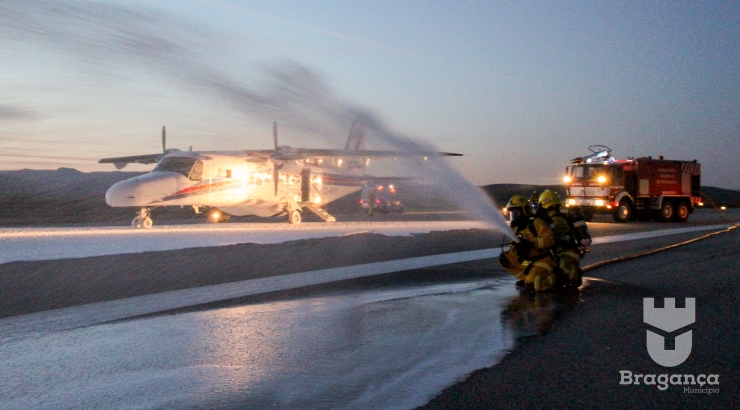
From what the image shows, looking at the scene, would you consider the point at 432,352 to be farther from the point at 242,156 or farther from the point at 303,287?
the point at 242,156

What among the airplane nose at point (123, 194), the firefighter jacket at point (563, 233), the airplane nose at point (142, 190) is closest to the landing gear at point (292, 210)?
the airplane nose at point (142, 190)

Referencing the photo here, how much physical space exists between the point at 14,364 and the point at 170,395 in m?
2.06

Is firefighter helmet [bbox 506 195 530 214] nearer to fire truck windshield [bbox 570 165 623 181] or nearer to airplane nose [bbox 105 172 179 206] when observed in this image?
airplane nose [bbox 105 172 179 206]

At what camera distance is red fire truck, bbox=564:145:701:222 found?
3475 cm

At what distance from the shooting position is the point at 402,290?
10836 mm

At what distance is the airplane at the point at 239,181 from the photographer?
26.6m

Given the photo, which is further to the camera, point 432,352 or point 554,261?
point 554,261

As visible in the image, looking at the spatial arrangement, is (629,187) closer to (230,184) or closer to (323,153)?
(323,153)

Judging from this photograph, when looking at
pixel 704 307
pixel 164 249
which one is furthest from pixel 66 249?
pixel 704 307

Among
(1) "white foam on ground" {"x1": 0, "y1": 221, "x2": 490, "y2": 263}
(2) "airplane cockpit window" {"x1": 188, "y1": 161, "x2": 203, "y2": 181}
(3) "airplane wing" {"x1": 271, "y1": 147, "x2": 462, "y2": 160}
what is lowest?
(1) "white foam on ground" {"x1": 0, "y1": 221, "x2": 490, "y2": 263}

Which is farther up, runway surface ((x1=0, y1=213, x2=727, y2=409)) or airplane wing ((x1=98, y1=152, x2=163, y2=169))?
airplane wing ((x1=98, y1=152, x2=163, y2=169))

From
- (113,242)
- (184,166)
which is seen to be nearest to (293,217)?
(184,166)
